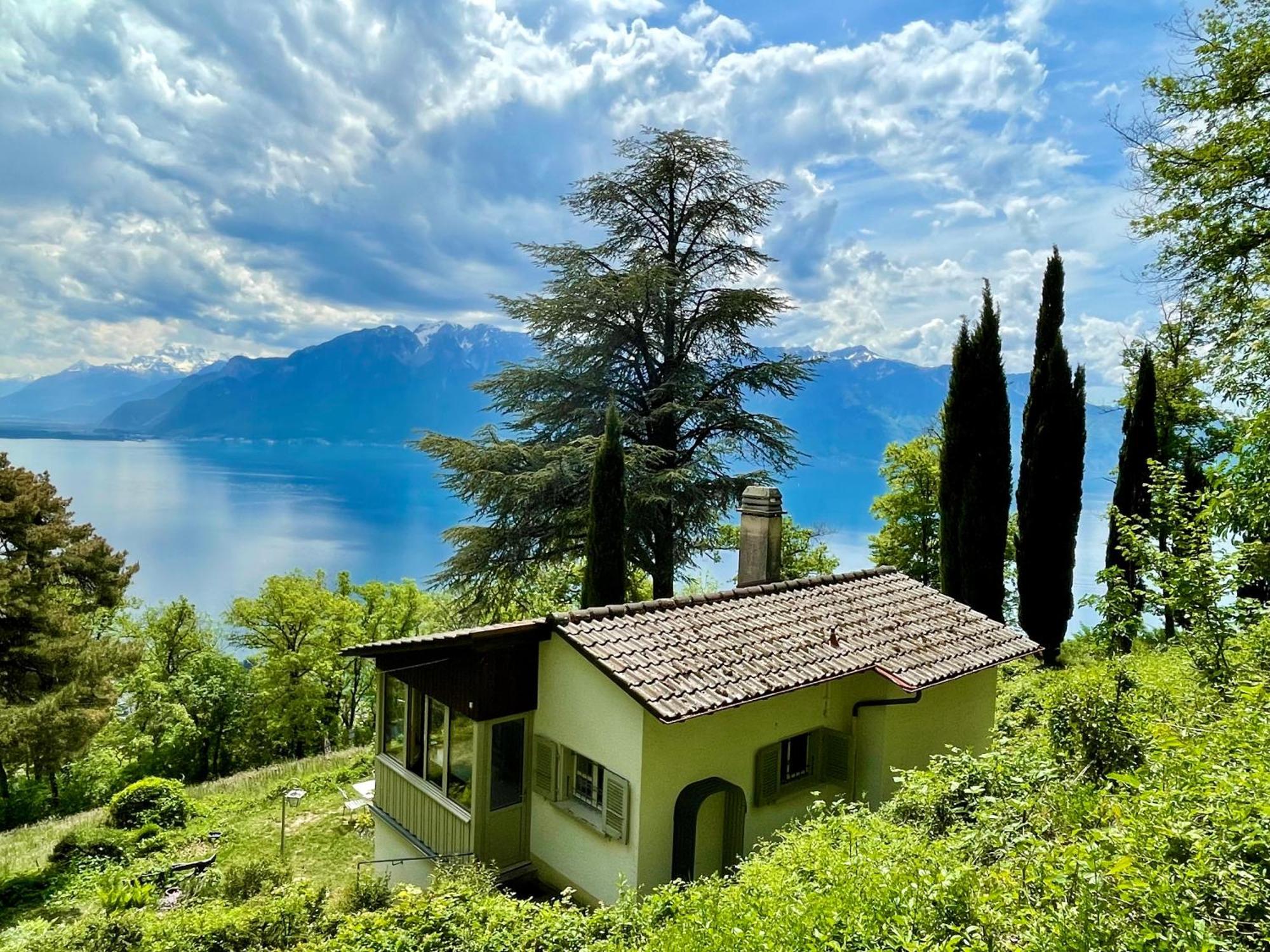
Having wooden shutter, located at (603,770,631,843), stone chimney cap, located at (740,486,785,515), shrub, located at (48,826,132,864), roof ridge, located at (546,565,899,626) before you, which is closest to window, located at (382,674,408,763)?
roof ridge, located at (546,565,899,626)

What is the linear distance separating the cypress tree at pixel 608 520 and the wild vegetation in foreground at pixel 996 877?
8.36 m

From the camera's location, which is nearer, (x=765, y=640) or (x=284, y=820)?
(x=765, y=640)

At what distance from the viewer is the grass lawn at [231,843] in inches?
428

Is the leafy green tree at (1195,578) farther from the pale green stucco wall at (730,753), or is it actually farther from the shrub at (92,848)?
the shrub at (92,848)

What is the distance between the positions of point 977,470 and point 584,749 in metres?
16.0


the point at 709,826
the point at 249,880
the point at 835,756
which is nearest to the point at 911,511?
the point at 835,756

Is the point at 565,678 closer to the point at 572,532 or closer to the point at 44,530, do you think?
the point at 572,532

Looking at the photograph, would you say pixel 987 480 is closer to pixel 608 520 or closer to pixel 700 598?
pixel 608 520

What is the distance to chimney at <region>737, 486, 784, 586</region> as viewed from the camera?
11.2m

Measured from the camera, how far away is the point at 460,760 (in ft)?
27.4

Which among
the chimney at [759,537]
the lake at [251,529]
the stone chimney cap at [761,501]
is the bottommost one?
the lake at [251,529]

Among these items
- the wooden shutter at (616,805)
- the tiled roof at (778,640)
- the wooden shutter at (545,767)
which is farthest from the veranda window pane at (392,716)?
the wooden shutter at (616,805)

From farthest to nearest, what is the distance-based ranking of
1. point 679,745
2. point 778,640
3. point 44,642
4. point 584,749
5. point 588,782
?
1. point 44,642
2. point 778,640
3. point 588,782
4. point 584,749
5. point 679,745

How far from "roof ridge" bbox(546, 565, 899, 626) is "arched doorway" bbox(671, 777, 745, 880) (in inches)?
83.3
